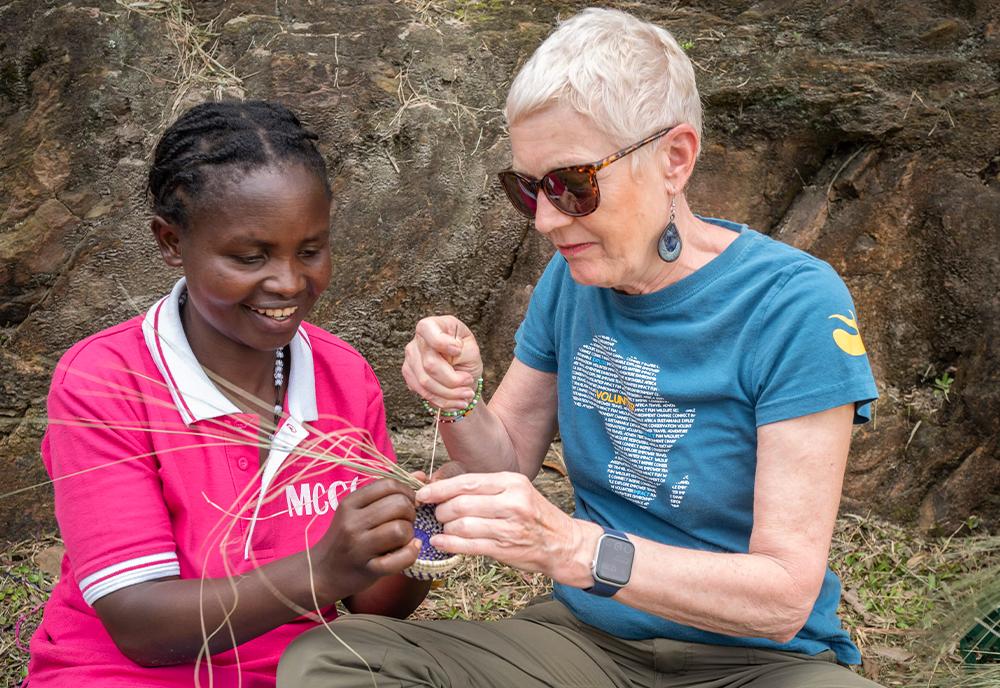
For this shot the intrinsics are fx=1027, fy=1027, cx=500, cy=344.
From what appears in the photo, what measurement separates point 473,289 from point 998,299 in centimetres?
183

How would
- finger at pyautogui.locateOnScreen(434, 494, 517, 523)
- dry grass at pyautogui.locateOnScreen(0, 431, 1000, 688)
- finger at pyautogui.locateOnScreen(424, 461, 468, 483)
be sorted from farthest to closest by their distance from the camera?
dry grass at pyautogui.locateOnScreen(0, 431, 1000, 688) < finger at pyautogui.locateOnScreen(424, 461, 468, 483) < finger at pyautogui.locateOnScreen(434, 494, 517, 523)

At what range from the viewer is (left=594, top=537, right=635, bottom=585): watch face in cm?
193

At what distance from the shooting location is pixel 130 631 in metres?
1.97

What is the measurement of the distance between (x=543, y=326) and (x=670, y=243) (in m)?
0.47

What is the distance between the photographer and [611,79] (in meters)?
2.03

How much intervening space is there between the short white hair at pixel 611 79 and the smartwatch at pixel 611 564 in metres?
0.79

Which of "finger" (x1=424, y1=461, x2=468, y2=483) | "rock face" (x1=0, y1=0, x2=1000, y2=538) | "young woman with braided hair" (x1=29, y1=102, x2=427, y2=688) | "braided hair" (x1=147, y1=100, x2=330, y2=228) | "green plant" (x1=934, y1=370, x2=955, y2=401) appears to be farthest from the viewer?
"green plant" (x1=934, y1=370, x2=955, y2=401)

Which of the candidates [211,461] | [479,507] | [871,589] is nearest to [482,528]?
[479,507]

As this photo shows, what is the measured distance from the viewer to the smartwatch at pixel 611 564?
193cm

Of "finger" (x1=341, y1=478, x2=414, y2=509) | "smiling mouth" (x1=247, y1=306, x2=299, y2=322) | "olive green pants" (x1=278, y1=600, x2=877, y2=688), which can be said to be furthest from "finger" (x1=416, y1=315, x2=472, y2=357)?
"olive green pants" (x1=278, y1=600, x2=877, y2=688)

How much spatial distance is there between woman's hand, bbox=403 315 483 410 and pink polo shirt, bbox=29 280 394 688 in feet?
0.73

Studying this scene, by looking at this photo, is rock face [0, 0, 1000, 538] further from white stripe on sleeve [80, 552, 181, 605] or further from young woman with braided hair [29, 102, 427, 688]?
white stripe on sleeve [80, 552, 181, 605]

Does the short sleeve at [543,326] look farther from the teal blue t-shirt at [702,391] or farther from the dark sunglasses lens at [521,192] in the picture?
the dark sunglasses lens at [521,192]

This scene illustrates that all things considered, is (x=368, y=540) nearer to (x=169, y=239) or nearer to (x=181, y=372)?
(x=181, y=372)
